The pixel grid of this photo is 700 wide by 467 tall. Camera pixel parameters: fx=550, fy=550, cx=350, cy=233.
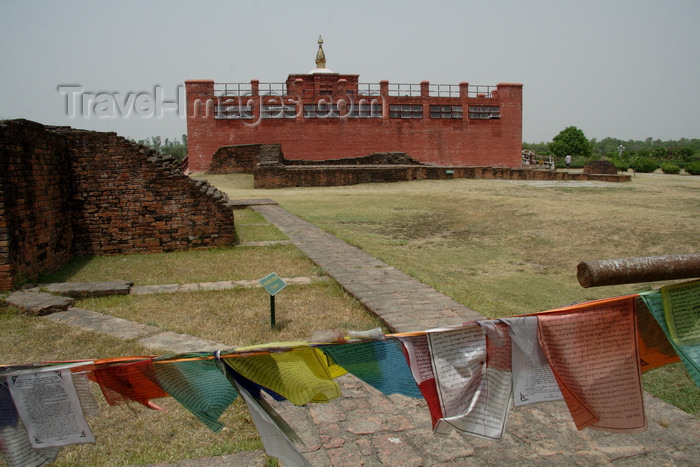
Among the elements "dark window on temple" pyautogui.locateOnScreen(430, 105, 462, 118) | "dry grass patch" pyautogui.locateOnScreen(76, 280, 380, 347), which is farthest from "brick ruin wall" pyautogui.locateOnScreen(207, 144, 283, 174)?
"dry grass patch" pyautogui.locateOnScreen(76, 280, 380, 347)

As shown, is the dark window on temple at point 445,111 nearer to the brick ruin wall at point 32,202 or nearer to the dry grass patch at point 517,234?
the dry grass patch at point 517,234

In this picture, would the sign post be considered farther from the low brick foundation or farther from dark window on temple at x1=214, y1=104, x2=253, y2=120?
dark window on temple at x1=214, y1=104, x2=253, y2=120

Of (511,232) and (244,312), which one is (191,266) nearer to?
(244,312)

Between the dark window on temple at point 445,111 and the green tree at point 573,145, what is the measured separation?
37.4 m

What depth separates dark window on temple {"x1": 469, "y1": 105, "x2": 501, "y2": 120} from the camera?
3297cm

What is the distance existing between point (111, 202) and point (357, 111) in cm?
2406

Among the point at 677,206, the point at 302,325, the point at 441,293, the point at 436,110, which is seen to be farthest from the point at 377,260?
the point at 436,110

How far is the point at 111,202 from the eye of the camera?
8273 millimetres

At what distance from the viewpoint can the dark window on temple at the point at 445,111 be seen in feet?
106

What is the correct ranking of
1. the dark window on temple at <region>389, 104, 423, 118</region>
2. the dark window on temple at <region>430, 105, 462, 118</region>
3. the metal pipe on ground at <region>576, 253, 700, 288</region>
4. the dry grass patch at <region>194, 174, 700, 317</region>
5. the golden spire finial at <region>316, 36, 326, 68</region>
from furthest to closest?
the golden spire finial at <region>316, 36, 326, 68</region>
the dark window on temple at <region>430, 105, 462, 118</region>
the dark window on temple at <region>389, 104, 423, 118</region>
the dry grass patch at <region>194, 174, 700, 317</region>
the metal pipe on ground at <region>576, 253, 700, 288</region>

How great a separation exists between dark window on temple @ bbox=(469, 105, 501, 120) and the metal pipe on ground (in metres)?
32.1

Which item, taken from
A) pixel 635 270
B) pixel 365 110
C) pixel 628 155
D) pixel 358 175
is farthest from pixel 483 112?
pixel 635 270

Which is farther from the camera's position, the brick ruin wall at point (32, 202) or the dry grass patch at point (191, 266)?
the dry grass patch at point (191, 266)

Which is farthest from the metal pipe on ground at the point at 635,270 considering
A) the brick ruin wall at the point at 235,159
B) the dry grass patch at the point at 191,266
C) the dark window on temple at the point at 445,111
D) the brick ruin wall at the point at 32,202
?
the dark window on temple at the point at 445,111
